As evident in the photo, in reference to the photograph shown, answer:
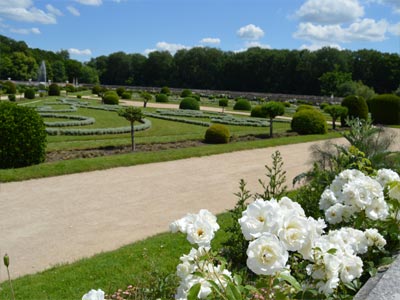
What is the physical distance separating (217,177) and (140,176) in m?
1.61

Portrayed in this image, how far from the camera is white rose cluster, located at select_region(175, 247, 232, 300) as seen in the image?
151 centimetres

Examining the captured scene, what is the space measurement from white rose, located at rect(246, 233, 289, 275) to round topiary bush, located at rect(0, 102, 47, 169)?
8736 millimetres

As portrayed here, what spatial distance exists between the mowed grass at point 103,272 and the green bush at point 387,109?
21.7 m

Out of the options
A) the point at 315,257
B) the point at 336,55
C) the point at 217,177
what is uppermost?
the point at 336,55

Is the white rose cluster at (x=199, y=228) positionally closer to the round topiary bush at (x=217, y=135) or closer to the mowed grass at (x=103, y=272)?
the mowed grass at (x=103, y=272)

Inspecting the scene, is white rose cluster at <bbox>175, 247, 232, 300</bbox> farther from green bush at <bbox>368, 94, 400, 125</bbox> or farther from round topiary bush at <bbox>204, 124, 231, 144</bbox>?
green bush at <bbox>368, 94, 400, 125</bbox>

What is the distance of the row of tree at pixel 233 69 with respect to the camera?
5709cm

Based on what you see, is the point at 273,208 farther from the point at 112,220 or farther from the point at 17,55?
the point at 17,55

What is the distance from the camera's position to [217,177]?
350 inches

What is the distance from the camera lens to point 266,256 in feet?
4.51

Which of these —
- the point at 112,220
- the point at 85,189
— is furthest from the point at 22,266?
the point at 85,189

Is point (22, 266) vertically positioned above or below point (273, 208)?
below

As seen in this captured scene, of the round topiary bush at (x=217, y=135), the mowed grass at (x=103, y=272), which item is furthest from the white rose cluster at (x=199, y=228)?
the round topiary bush at (x=217, y=135)

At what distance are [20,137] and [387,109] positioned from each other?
20.6 m
